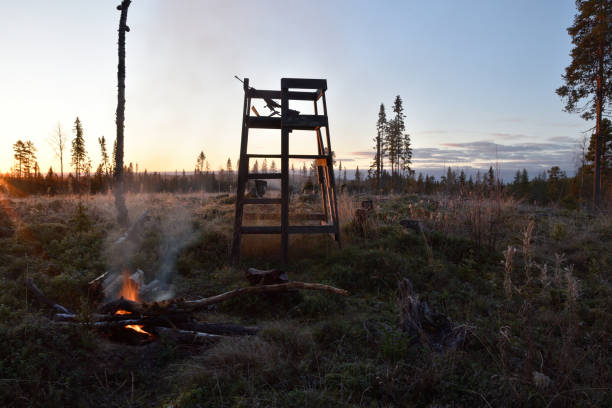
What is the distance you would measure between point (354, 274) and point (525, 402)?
3768 mm

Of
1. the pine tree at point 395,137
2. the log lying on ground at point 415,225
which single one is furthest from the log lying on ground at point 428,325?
the pine tree at point 395,137

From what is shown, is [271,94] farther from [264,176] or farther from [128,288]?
[128,288]

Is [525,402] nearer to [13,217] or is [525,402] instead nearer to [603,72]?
[13,217]

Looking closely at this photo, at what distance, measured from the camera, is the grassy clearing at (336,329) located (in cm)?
305

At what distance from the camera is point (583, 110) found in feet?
68.1

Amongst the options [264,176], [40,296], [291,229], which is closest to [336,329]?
[291,229]

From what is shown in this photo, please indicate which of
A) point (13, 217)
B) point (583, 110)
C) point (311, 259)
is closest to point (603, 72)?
point (583, 110)

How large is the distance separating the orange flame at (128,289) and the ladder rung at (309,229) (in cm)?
325

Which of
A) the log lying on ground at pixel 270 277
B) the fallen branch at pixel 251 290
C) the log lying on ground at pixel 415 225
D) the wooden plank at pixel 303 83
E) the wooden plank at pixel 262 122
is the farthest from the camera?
the log lying on ground at pixel 415 225

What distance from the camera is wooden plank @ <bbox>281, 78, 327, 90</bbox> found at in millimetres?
7523

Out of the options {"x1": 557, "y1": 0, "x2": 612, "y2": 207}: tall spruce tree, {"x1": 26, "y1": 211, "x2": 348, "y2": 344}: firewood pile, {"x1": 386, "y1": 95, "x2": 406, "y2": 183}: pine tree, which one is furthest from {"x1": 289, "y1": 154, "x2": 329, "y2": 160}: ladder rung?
{"x1": 386, "y1": 95, "x2": 406, "y2": 183}: pine tree

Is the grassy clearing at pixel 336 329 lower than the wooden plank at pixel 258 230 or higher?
lower

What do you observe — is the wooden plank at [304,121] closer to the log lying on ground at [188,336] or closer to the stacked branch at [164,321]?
the stacked branch at [164,321]

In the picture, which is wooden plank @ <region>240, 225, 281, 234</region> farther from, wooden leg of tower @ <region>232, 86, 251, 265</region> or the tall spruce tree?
the tall spruce tree
